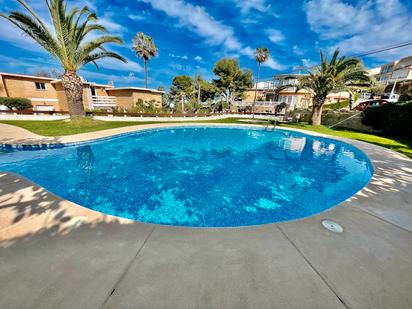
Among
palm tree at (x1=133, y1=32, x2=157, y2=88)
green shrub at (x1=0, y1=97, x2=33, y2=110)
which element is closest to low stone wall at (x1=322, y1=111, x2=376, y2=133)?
palm tree at (x1=133, y1=32, x2=157, y2=88)

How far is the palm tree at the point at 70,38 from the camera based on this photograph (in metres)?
11.1

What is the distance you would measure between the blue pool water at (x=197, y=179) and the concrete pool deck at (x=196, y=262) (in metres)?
1.50

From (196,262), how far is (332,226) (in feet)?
8.19

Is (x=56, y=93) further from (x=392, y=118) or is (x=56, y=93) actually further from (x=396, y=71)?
(x=396, y=71)

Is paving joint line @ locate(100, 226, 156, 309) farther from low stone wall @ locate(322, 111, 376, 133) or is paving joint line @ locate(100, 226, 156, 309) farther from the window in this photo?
the window

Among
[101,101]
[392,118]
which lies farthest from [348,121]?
[101,101]

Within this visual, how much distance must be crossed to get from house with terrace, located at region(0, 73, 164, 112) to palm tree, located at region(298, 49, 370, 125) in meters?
21.5

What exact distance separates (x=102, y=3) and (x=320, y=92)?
25.7 metres

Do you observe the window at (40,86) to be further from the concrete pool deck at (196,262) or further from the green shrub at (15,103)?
the concrete pool deck at (196,262)

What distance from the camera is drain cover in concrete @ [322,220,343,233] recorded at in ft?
10.1

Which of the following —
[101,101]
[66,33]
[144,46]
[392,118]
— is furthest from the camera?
[144,46]

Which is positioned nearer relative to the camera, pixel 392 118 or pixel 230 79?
pixel 392 118

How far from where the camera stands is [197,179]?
684 centimetres

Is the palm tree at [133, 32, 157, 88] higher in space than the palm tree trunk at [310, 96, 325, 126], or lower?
higher
